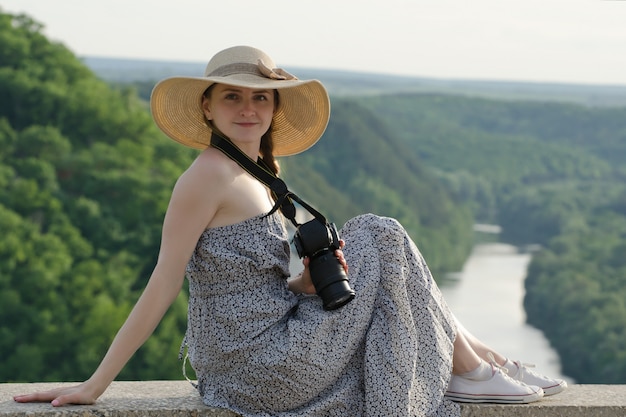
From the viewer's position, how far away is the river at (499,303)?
5544 centimetres

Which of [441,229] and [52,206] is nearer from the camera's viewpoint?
[52,206]

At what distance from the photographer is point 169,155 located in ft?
142

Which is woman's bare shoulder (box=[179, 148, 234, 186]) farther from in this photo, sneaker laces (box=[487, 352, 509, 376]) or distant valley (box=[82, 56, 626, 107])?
distant valley (box=[82, 56, 626, 107])

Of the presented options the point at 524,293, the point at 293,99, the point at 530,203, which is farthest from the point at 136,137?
the point at 530,203

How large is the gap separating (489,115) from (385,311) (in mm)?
119491

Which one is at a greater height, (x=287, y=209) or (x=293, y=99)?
(x=293, y=99)

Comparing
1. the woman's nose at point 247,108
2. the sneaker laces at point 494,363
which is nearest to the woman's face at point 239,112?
the woman's nose at point 247,108

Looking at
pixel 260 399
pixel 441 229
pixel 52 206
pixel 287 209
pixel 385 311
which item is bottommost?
pixel 441 229

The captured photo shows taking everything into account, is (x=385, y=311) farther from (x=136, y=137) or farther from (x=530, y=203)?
(x=530, y=203)

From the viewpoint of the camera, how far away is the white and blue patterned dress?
3770 millimetres

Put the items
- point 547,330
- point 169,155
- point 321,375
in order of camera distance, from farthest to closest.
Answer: point 547,330 → point 169,155 → point 321,375

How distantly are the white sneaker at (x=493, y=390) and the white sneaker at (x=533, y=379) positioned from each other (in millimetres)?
144

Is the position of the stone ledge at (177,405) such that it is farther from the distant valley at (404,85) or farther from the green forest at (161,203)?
the distant valley at (404,85)

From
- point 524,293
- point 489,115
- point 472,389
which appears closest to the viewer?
point 472,389
